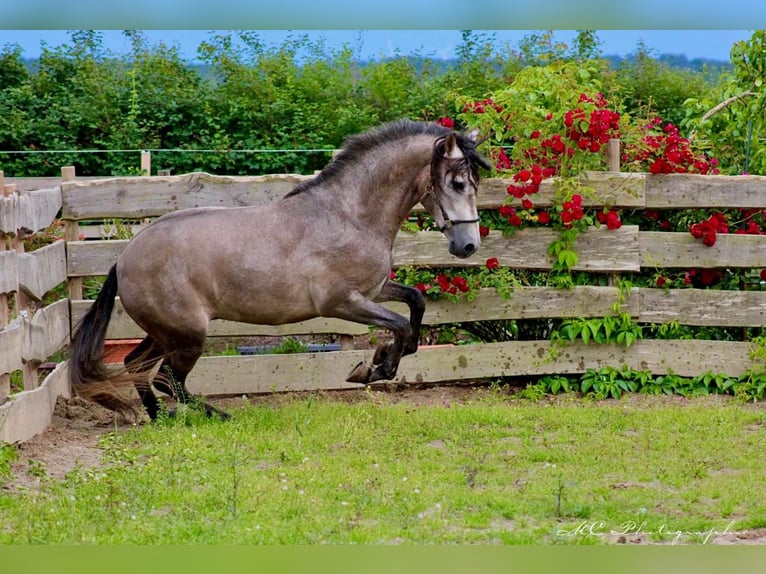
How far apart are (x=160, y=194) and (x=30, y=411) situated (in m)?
2.11

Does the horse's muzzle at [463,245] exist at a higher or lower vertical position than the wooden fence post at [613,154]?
lower

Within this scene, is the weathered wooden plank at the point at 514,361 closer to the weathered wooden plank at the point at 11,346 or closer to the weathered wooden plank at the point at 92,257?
the weathered wooden plank at the point at 92,257

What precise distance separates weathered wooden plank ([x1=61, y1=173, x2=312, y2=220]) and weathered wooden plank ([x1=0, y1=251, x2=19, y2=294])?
120cm

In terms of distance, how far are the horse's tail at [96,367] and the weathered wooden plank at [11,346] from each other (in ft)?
1.30

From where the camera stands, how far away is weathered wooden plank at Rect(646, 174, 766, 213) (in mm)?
8328

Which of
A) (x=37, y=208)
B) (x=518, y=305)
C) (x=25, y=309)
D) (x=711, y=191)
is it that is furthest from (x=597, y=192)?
(x=25, y=309)

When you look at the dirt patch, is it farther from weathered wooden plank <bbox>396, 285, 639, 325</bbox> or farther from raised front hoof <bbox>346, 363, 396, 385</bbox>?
weathered wooden plank <bbox>396, 285, 639, 325</bbox>

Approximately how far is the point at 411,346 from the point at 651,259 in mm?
2332

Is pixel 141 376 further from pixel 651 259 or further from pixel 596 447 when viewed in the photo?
pixel 651 259

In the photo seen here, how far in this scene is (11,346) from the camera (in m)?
6.52

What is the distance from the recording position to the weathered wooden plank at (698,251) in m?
8.38

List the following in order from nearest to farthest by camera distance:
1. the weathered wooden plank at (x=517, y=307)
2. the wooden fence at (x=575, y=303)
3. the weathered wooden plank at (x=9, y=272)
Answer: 1. the weathered wooden plank at (x=9, y=272)
2. the wooden fence at (x=575, y=303)
3. the weathered wooden plank at (x=517, y=307)

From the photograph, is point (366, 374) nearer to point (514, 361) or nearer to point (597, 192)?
point (514, 361)

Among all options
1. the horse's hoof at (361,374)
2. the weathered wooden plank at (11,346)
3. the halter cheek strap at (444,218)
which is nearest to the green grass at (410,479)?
the horse's hoof at (361,374)
